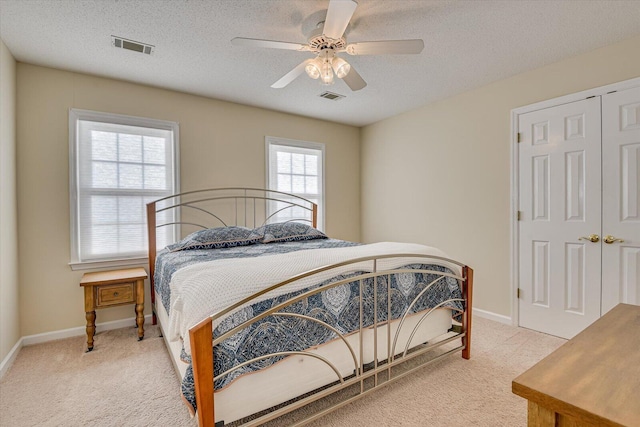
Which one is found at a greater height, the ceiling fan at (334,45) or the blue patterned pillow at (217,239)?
the ceiling fan at (334,45)

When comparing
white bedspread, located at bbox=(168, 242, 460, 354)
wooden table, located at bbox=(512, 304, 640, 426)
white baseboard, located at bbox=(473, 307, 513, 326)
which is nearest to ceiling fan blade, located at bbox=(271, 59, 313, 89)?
white bedspread, located at bbox=(168, 242, 460, 354)

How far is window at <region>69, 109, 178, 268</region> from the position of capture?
299cm

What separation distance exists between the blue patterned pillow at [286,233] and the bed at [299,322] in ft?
1.91

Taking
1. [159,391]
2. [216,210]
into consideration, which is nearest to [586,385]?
[159,391]

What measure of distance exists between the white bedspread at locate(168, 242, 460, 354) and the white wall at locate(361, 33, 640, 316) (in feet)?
6.55

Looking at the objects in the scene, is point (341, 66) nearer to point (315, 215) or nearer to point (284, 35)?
point (284, 35)

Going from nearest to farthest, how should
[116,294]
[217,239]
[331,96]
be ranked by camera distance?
[116,294] < [217,239] < [331,96]

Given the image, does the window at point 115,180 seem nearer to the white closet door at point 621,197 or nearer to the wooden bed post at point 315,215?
the wooden bed post at point 315,215

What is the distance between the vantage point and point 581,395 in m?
0.74

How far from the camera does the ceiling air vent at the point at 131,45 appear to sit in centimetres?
240

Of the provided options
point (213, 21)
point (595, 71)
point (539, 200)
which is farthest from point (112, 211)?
point (595, 71)

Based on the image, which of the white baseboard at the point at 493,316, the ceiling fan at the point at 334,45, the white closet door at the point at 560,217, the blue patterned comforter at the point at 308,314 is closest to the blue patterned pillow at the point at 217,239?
the blue patterned comforter at the point at 308,314

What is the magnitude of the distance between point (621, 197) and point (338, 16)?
2.69m

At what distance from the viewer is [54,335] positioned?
2895 millimetres
